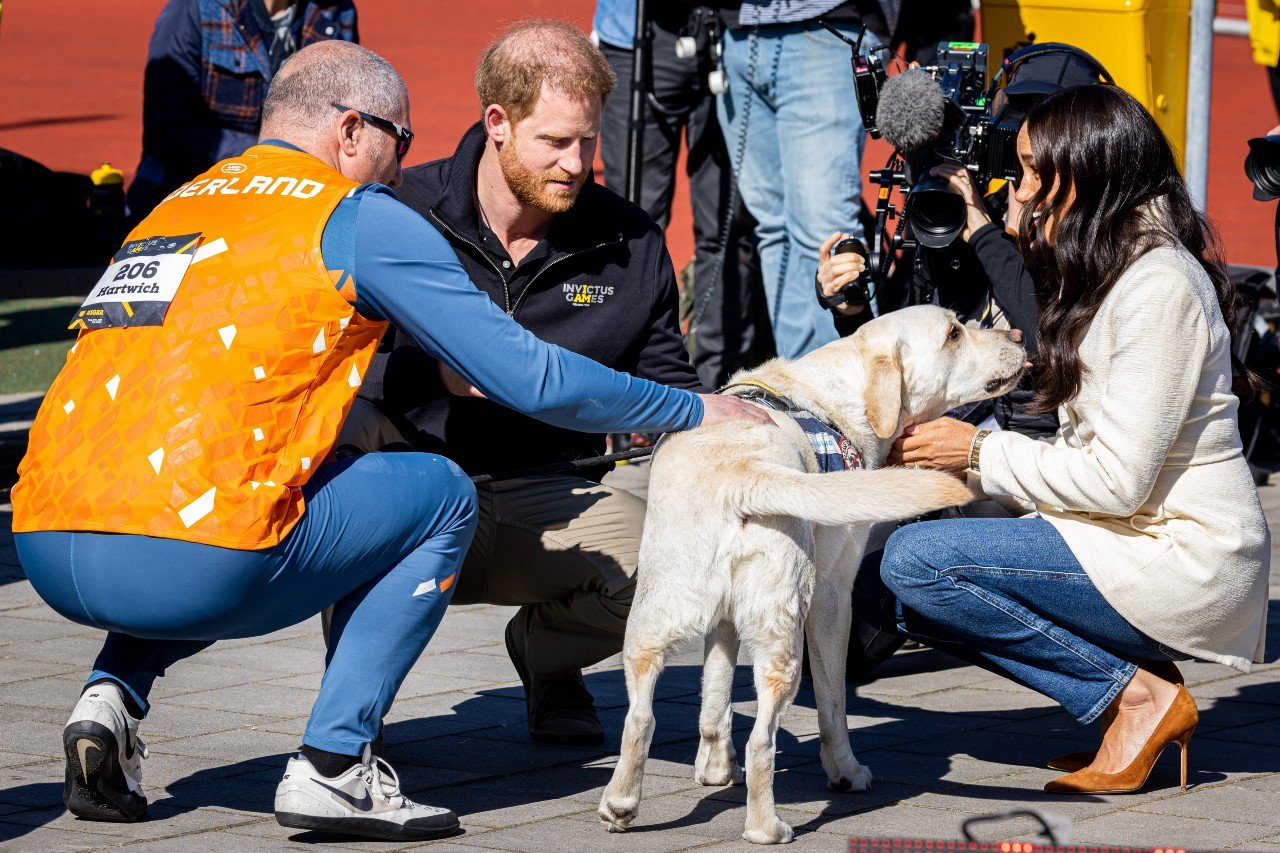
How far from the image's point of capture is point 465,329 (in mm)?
3398

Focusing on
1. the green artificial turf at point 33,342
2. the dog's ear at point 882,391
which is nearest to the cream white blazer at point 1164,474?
the dog's ear at point 882,391

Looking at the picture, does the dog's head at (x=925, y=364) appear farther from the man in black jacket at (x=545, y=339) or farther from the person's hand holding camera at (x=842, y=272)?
the person's hand holding camera at (x=842, y=272)

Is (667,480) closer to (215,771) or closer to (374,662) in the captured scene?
(374,662)

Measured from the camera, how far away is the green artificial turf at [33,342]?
9109mm

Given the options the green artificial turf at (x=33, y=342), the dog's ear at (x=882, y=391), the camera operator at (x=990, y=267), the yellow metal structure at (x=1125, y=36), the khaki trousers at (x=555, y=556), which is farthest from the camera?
the green artificial turf at (x=33, y=342)

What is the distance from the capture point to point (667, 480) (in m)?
3.54

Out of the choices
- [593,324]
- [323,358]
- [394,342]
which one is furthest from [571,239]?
[323,358]

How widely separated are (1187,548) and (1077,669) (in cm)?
41

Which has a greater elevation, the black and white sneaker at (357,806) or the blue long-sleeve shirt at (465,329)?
the blue long-sleeve shirt at (465,329)

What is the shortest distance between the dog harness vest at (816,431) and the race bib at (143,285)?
135cm

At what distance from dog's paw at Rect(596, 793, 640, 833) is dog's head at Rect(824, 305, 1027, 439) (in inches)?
45.1

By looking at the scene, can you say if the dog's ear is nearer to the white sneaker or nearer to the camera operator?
the camera operator

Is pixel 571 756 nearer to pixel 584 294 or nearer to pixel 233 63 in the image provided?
pixel 584 294

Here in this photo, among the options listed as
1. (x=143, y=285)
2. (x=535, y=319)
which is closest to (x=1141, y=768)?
(x=535, y=319)
